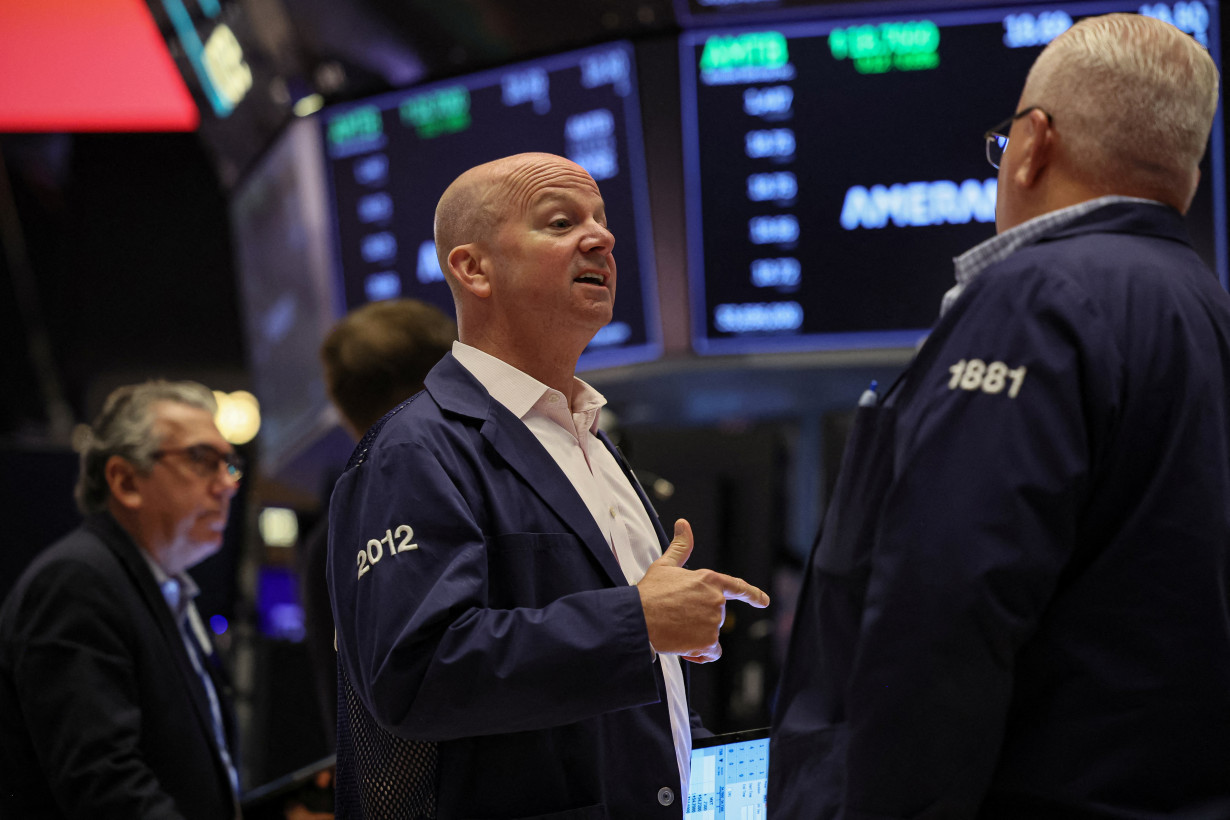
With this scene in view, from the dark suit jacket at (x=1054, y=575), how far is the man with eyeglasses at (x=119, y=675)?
1464mm

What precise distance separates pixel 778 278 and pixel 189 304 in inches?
258

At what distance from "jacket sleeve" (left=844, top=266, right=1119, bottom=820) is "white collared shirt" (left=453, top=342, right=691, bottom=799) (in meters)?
0.44

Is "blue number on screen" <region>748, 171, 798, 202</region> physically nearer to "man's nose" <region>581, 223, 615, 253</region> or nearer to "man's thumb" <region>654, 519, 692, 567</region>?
"man's nose" <region>581, 223, 615, 253</region>

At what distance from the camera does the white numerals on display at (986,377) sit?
1258mm

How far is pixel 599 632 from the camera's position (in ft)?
4.58

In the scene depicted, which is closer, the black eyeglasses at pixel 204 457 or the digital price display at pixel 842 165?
Answer: the black eyeglasses at pixel 204 457

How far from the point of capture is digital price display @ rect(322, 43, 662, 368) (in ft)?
12.2

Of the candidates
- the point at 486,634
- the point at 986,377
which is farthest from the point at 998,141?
the point at 486,634

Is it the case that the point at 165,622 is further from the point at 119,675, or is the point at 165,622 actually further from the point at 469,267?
the point at 469,267

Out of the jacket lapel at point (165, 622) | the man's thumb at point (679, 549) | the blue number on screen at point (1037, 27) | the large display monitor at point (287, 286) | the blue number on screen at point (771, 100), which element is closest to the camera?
the man's thumb at point (679, 549)

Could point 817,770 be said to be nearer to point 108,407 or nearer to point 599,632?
point 599,632

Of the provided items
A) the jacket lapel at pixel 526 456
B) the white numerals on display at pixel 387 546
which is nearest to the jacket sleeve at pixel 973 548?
the jacket lapel at pixel 526 456

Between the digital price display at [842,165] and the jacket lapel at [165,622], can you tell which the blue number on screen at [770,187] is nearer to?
the digital price display at [842,165]

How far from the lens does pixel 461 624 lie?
137 centimetres
